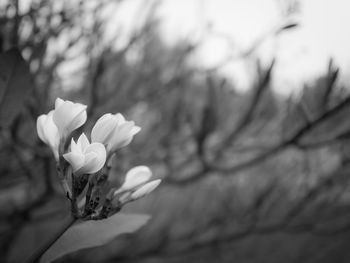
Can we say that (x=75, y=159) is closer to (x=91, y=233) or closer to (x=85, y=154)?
(x=85, y=154)

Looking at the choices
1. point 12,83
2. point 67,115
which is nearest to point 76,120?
point 67,115

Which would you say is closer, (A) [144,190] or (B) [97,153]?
(B) [97,153]

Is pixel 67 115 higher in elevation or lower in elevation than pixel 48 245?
higher

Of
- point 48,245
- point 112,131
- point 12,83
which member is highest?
point 12,83

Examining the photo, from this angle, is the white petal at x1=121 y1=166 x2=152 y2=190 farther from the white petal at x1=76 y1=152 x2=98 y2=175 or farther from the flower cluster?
the white petal at x1=76 y1=152 x2=98 y2=175

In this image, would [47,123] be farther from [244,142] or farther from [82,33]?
[244,142]

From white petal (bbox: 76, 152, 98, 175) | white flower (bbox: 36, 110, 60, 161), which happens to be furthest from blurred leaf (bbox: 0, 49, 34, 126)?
white petal (bbox: 76, 152, 98, 175)
